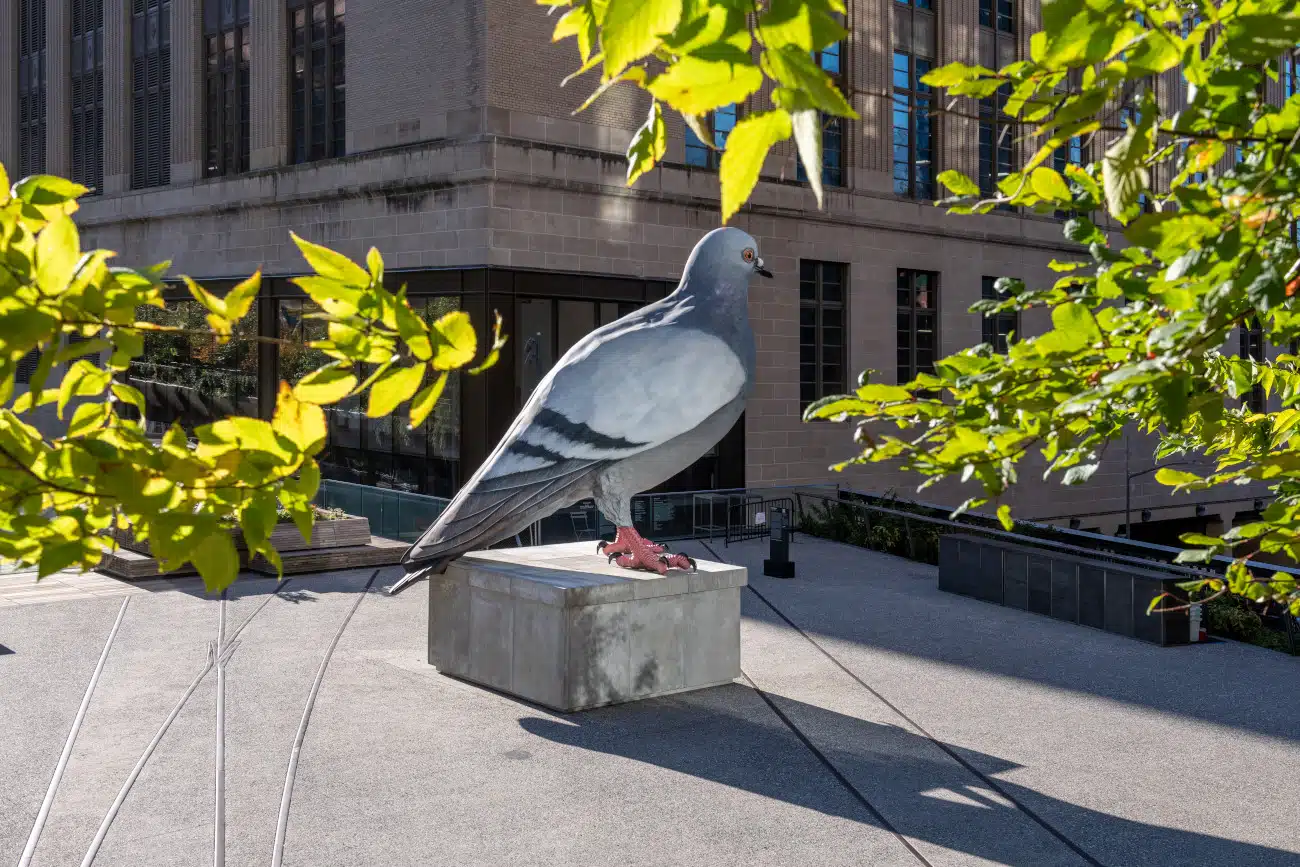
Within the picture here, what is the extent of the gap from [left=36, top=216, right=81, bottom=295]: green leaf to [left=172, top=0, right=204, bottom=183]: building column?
31.5m

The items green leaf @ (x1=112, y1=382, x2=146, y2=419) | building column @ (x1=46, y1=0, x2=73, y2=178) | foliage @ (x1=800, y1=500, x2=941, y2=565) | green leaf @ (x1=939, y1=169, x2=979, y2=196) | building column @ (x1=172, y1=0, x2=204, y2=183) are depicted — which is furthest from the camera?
building column @ (x1=46, y1=0, x2=73, y2=178)

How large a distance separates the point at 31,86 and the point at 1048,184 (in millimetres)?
41186

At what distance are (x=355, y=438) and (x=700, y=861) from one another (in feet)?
68.6

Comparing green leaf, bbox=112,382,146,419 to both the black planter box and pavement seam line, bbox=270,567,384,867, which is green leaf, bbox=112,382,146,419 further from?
the black planter box

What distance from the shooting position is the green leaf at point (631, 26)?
1.83 meters

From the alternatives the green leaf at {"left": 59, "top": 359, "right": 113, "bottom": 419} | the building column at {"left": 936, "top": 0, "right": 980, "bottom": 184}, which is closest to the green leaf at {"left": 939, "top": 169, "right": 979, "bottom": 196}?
the green leaf at {"left": 59, "top": 359, "right": 113, "bottom": 419}

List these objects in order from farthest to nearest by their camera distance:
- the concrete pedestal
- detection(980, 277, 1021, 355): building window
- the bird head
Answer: detection(980, 277, 1021, 355): building window
the bird head
the concrete pedestal

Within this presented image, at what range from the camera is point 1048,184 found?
→ 3432 millimetres

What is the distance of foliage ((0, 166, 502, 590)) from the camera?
2.17 meters

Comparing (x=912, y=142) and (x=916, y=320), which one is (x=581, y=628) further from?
(x=912, y=142)

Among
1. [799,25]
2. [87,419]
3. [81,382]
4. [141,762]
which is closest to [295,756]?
[141,762]

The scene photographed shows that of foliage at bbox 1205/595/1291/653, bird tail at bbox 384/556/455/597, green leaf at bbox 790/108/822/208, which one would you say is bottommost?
foliage at bbox 1205/595/1291/653

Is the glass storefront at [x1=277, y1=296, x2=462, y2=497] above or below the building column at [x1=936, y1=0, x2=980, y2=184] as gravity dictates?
below

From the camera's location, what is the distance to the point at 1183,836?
843 cm
